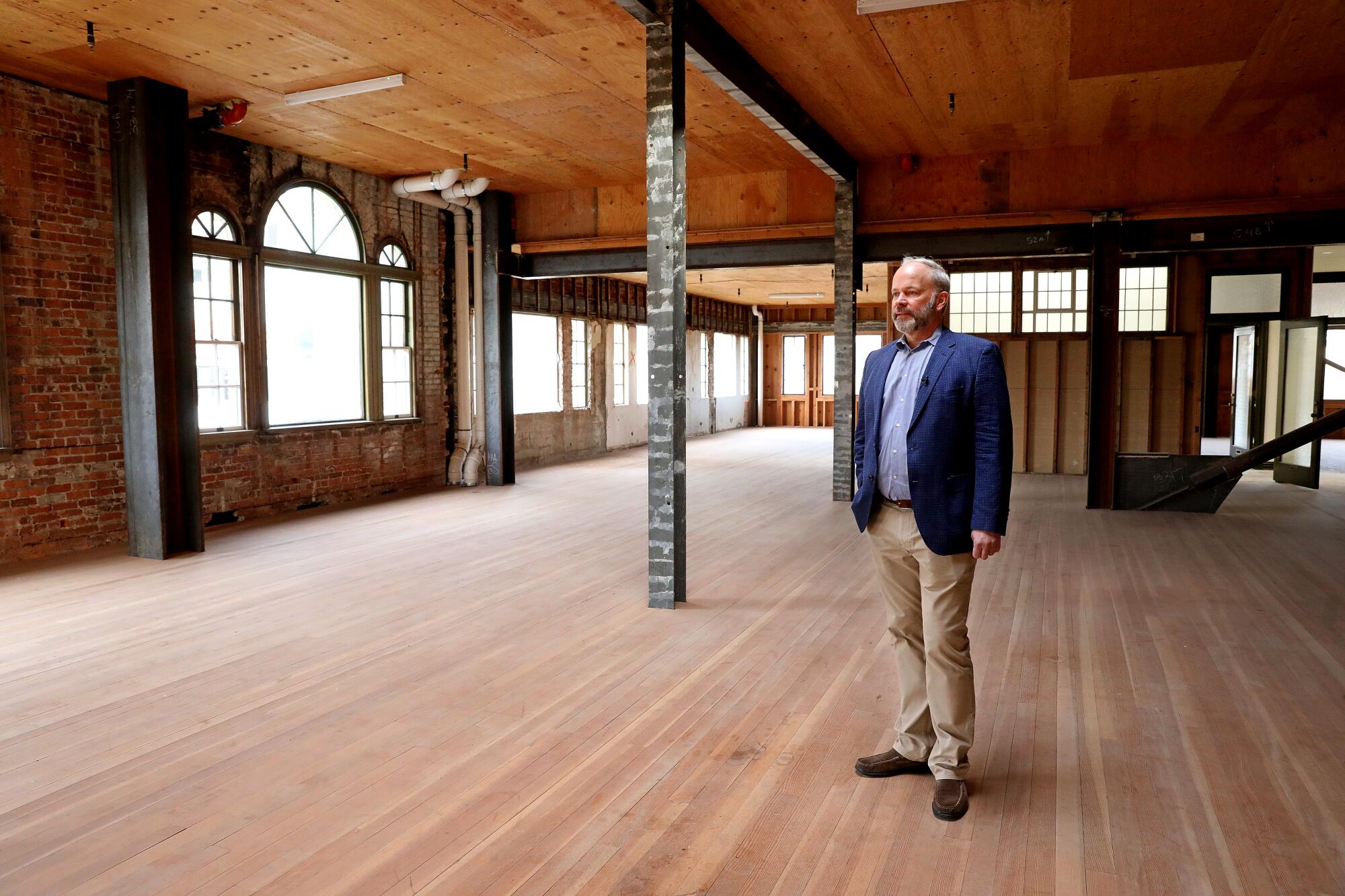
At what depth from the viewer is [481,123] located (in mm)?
7727

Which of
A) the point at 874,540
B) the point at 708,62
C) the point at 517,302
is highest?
the point at 708,62

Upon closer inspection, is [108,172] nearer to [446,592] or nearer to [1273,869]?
[446,592]

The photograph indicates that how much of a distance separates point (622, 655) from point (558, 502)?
17.1ft

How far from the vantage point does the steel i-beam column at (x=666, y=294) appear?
4.91 metres

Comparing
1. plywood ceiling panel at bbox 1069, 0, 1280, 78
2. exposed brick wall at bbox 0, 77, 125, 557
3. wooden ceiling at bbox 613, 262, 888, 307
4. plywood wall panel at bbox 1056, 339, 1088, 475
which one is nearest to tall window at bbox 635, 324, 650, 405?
wooden ceiling at bbox 613, 262, 888, 307

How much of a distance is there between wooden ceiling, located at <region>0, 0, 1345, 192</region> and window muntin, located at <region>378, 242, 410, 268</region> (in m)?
1.43

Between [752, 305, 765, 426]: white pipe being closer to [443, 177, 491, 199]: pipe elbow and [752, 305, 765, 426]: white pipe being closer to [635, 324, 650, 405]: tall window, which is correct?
[635, 324, 650, 405]: tall window

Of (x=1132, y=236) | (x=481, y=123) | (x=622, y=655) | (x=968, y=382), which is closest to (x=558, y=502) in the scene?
(x=481, y=123)

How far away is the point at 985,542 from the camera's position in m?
2.52

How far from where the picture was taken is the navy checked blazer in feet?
8.39

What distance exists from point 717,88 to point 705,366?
43.3 feet

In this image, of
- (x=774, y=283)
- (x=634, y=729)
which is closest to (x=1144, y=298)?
(x=774, y=283)

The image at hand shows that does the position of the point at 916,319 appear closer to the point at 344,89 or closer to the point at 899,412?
the point at 899,412

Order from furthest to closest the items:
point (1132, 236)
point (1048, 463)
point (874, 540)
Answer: point (1048, 463)
point (1132, 236)
point (874, 540)
